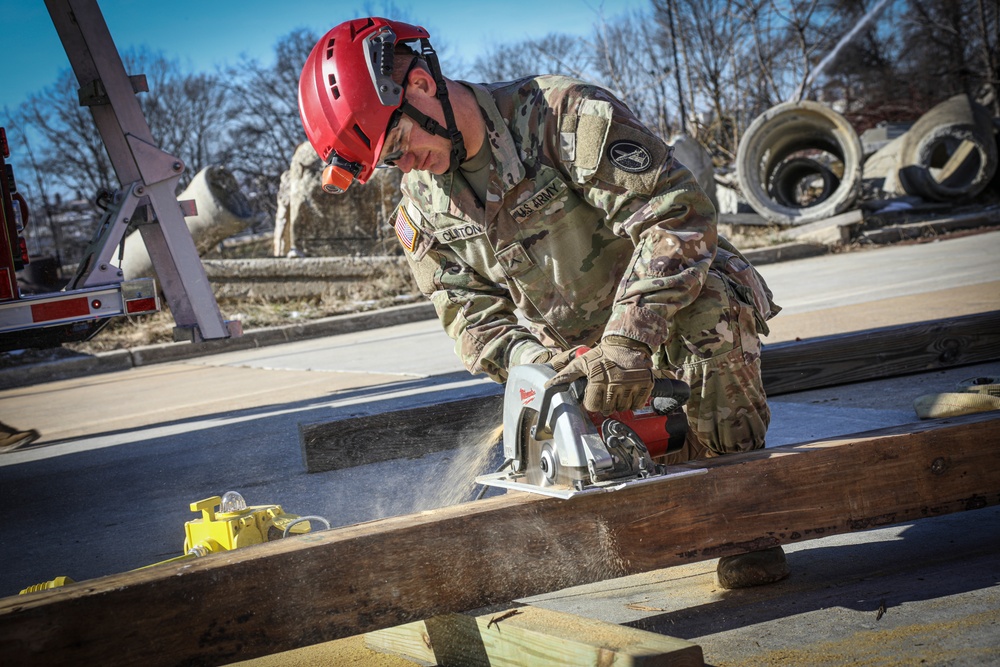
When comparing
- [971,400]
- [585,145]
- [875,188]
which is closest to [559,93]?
[585,145]

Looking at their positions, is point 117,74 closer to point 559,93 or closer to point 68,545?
point 68,545

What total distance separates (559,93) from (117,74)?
15.8 feet

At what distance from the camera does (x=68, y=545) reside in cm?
354

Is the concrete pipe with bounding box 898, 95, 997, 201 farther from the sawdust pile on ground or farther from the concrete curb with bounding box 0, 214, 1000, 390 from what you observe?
the sawdust pile on ground

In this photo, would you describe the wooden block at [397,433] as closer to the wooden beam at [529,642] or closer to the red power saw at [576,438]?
the red power saw at [576,438]

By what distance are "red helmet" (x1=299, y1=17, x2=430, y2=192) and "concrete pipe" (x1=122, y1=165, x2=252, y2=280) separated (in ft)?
36.0

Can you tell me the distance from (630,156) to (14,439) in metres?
5.27

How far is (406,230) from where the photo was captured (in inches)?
121

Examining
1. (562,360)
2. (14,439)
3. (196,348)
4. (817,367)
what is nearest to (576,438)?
(562,360)

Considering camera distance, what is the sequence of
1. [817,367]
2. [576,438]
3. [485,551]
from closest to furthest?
[485,551] < [576,438] < [817,367]

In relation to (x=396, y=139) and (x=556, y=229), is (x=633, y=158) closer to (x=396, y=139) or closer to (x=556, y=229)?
(x=556, y=229)

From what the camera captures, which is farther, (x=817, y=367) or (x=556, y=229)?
(x=817, y=367)

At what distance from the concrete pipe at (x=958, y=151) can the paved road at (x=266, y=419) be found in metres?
4.40

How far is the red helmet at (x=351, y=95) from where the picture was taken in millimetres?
2473
